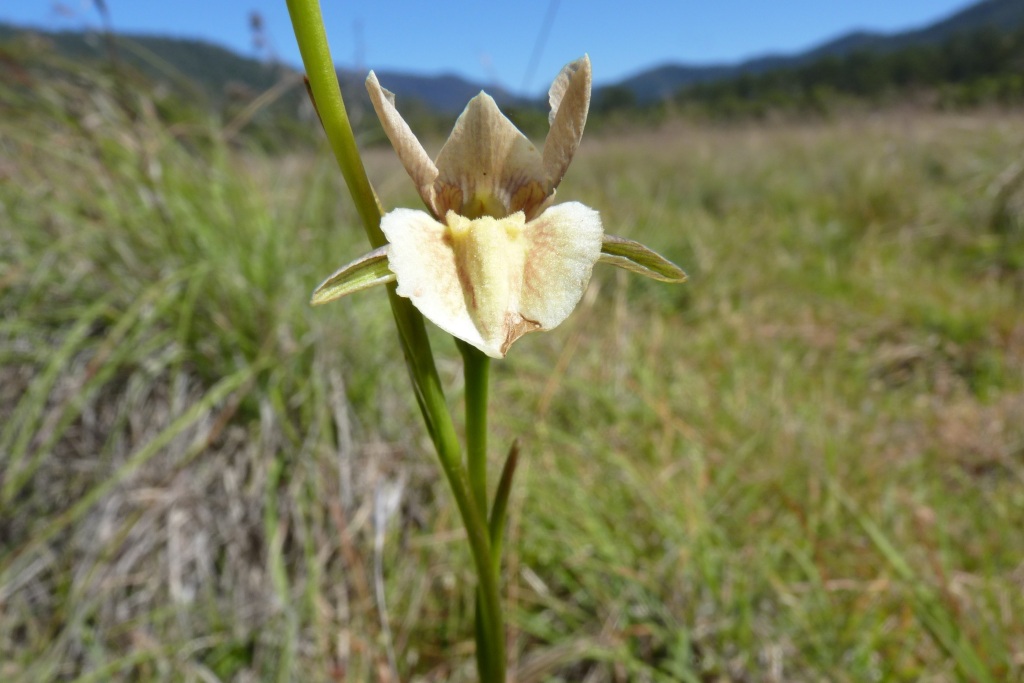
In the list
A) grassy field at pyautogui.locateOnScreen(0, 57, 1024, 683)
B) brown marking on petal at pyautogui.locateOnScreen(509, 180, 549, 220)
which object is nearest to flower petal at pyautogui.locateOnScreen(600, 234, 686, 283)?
brown marking on petal at pyautogui.locateOnScreen(509, 180, 549, 220)

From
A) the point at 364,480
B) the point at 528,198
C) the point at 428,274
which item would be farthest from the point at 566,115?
the point at 364,480

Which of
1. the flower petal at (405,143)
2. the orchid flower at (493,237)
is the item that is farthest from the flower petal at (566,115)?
the flower petal at (405,143)

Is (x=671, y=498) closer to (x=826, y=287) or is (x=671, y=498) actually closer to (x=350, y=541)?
(x=350, y=541)

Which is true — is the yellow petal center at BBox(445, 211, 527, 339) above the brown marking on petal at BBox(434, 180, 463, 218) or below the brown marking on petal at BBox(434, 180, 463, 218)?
below

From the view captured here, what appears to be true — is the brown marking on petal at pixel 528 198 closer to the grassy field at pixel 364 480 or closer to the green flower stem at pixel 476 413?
the green flower stem at pixel 476 413

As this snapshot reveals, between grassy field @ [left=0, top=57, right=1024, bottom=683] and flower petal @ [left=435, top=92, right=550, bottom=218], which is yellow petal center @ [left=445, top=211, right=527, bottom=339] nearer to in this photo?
flower petal @ [left=435, top=92, right=550, bottom=218]
